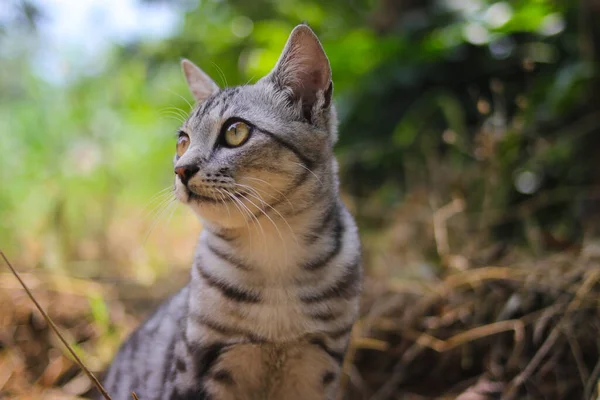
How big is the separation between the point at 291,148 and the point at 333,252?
334 millimetres

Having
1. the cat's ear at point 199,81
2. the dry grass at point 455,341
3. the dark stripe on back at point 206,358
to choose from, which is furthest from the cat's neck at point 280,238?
the dry grass at point 455,341

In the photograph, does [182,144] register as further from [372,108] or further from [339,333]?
[372,108]

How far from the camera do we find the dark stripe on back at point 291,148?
1425 millimetres

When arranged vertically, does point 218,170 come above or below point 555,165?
below

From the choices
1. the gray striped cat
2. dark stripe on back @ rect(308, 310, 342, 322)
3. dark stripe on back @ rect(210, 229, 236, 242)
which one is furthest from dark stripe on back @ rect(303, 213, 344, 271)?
dark stripe on back @ rect(210, 229, 236, 242)

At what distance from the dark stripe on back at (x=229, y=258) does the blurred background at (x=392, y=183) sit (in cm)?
25

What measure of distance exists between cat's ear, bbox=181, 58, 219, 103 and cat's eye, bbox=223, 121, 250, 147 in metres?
0.41

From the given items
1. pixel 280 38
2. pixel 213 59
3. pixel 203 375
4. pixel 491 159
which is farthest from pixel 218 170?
pixel 213 59

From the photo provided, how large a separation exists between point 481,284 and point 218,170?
4.20 ft

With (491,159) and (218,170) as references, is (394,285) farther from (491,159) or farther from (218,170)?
(218,170)

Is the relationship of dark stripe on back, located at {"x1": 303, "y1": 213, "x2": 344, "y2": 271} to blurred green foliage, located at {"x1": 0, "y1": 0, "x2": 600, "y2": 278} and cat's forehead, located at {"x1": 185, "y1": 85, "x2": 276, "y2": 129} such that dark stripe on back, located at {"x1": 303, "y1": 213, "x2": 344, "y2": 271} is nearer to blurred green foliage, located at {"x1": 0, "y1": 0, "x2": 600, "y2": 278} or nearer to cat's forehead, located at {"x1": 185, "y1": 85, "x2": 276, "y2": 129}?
cat's forehead, located at {"x1": 185, "y1": 85, "x2": 276, "y2": 129}

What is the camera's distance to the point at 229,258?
1476mm

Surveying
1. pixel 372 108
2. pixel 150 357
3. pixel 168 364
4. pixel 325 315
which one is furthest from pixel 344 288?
pixel 372 108

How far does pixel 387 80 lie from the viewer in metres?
3.11
